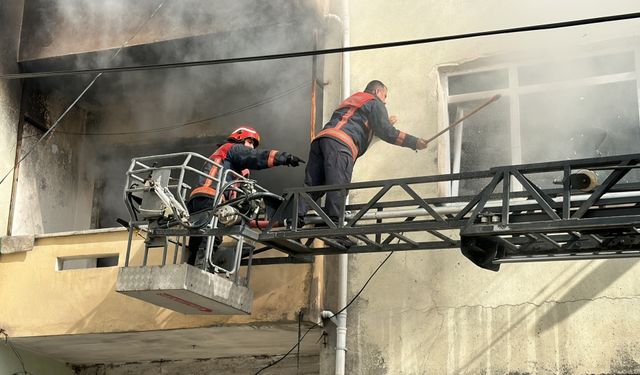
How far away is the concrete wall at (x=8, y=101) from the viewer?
37.1 feet

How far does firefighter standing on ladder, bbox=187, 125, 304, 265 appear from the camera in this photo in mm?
9227

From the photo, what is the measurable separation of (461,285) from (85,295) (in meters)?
4.03

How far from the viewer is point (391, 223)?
26.4ft

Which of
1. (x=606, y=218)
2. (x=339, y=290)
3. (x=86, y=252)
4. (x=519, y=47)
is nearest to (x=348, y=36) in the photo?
(x=519, y=47)

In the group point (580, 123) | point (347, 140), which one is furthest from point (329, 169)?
point (580, 123)

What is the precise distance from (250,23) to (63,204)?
3.65 metres

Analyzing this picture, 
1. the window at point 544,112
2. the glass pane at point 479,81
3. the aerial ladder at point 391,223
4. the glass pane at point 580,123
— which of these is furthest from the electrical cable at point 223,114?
the glass pane at point 580,123

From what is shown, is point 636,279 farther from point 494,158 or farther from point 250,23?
point 250,23

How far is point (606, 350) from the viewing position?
8500 millimetres

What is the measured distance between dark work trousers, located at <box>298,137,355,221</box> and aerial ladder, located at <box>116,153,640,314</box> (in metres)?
0.16

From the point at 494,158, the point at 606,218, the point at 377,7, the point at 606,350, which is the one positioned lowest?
the point at 606,350

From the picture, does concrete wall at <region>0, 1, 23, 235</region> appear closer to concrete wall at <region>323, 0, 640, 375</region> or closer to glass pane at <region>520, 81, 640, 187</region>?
concrete wall at <region>323, 0, 640, 375</region>

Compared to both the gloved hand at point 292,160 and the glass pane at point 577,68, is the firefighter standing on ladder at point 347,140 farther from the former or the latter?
the glass pane at point 577,68

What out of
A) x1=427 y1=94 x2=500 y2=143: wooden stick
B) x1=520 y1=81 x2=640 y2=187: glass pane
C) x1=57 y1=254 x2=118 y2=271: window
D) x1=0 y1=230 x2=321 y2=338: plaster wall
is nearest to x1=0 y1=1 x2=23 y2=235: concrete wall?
x1=0 y1=230 x2=321 y2=338: plaster wall
